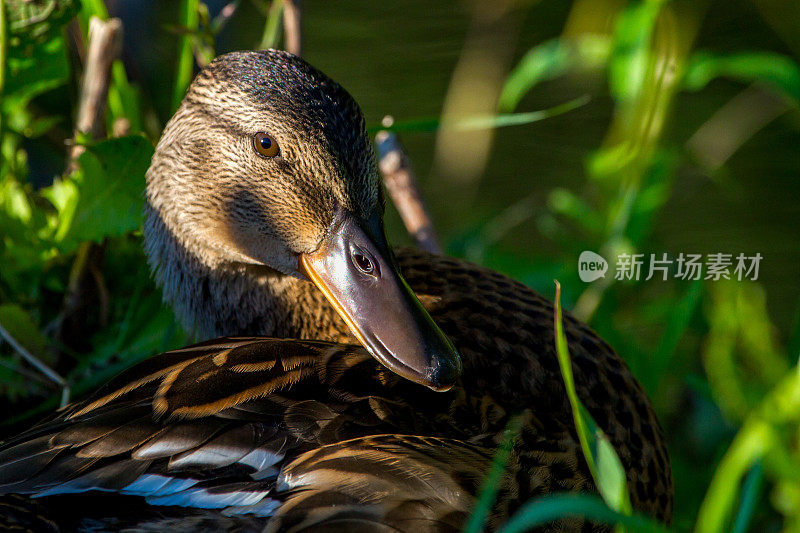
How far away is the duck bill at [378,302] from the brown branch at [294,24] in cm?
93

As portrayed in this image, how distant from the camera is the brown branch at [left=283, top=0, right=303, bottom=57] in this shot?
2734mm

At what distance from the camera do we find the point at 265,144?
2014 millimetres

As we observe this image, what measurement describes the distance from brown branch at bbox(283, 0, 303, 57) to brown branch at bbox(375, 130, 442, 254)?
1.13 ft

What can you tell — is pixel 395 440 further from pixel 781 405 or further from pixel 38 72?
pixel 38 72

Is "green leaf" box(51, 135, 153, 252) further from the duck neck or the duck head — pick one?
the duck head

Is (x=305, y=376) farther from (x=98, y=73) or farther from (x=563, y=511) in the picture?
(x=98, y=73)

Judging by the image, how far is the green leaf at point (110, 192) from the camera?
233 centimetres

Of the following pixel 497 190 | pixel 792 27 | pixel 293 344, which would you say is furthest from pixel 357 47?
pixel 293 344

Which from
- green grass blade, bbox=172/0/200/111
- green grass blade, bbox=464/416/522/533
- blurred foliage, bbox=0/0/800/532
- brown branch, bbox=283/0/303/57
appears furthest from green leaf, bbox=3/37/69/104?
green grass blade, bbox=464/416/522/533

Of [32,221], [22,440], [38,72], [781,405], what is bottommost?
[22,440]

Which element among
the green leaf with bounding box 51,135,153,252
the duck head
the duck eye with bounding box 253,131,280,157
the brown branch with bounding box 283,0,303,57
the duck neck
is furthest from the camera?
the brown branch with bounding box 283,0,303,57

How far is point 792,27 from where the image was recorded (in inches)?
185

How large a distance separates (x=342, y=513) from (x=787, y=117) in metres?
3.67

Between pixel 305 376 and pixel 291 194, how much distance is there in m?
0.41
